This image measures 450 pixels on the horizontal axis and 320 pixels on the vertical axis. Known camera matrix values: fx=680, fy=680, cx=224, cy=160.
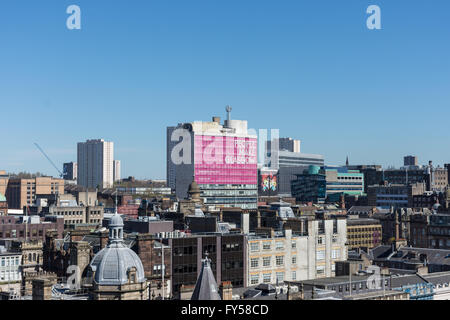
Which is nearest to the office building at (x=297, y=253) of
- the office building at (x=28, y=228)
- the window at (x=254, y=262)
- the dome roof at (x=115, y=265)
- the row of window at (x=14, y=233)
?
the window at (x=254, y=262)

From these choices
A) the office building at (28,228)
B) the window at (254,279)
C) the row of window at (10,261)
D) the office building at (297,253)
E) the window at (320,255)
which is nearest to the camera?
the window at (254,279)

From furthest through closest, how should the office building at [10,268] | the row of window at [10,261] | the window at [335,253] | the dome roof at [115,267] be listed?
the window at [335,253] < the row of window at [10,261] < the office building at [10,268] < the dome roof at [115,267]

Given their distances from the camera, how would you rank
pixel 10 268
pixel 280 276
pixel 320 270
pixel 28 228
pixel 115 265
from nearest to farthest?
pixel 115 265, pixel 10 268, pixel 280 276, pixel 320 270, pixel 28 228

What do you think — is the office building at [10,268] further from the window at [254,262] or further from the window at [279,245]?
the window at [279,245]

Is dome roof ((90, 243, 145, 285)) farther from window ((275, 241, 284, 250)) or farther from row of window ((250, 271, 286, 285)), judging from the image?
window ((275, 241, 284, 250))

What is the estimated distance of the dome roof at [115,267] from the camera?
58281 mm

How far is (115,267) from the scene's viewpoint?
58.5 metres

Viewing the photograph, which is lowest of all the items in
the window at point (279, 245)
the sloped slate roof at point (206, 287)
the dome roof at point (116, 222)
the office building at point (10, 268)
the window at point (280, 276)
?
the window at point (280, 276)

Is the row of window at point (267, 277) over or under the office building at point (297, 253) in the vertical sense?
under

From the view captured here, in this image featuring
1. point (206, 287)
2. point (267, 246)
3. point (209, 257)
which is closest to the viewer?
point (206, 287)

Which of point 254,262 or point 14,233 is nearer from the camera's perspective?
point 254,262

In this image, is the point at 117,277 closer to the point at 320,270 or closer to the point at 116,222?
the point at 116,222

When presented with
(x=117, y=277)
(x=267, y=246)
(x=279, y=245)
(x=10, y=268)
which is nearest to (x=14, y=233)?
(x=10, y=268)
